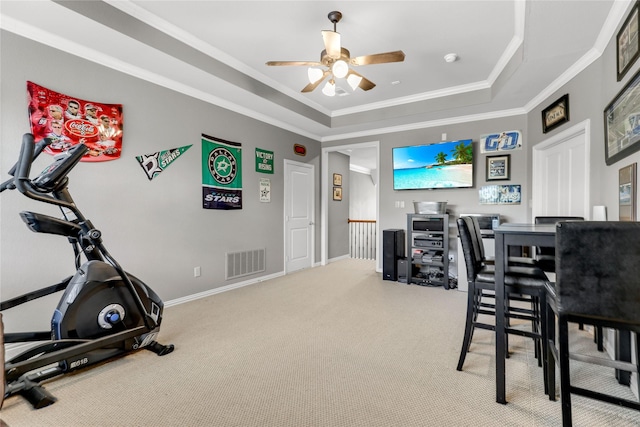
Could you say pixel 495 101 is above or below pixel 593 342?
above

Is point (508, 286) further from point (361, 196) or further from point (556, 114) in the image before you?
point (361, 196)

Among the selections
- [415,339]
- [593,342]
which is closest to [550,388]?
[415,339]

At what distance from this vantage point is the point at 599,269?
1.32 meters

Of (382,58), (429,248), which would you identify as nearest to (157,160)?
(382,58)

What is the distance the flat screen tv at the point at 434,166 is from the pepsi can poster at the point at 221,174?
8.66 ft

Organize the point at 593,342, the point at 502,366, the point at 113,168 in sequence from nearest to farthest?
the point at 502,366, the point at 593,342, the point at 113,168

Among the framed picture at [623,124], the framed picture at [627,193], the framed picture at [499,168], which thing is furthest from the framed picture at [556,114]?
the framed picture at [627,193]

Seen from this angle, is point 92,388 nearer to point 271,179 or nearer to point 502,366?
point 502,366

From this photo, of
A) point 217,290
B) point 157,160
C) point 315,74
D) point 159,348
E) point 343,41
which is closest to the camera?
point 159,348

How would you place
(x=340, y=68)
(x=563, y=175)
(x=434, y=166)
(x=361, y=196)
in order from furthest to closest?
(x=361, y=196) → (x=434, y=166) → (x=563, y=175) → (x=340, y=68)

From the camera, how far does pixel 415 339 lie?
8.55ft

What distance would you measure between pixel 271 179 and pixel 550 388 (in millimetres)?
4133

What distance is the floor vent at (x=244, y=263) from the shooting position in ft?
13.9

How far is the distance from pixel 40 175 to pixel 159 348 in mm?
1469
